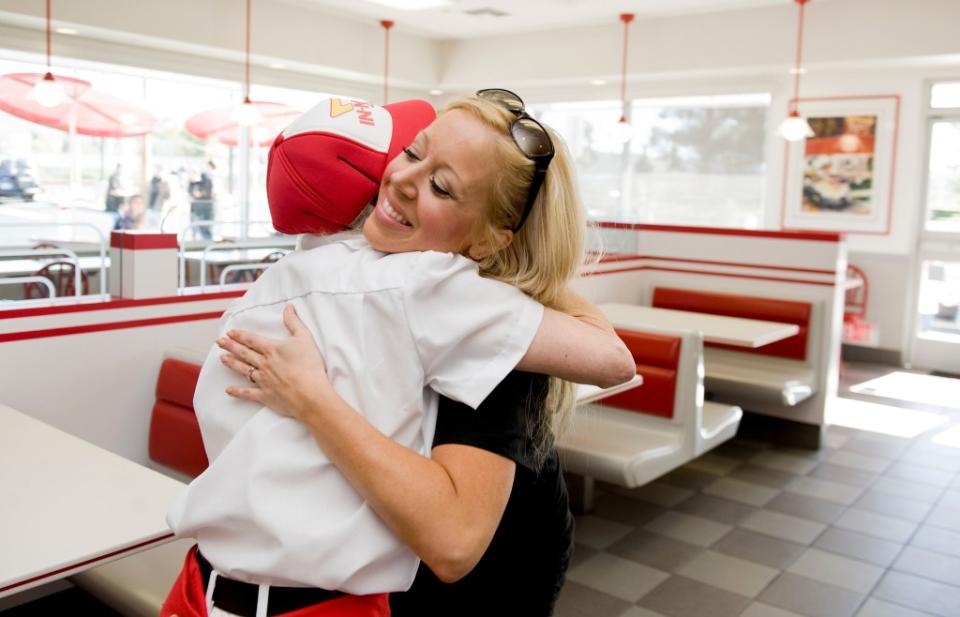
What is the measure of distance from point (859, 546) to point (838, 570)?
1.09 ft

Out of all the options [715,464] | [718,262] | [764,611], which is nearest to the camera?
[764,611]

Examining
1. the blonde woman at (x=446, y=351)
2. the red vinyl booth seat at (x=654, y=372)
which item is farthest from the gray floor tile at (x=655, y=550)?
the blonde woman at (x=446, y=351)

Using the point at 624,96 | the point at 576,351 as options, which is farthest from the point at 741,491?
the point at 624,96

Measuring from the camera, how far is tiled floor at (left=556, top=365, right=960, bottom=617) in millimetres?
3297

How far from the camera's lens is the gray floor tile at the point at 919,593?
10.7ft

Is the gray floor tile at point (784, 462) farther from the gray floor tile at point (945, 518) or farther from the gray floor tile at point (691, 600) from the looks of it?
the gray floor tile at point (691, 600)

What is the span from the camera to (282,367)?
0.96 meters

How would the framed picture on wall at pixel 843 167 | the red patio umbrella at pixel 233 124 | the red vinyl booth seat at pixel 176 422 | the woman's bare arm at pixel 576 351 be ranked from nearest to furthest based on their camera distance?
the woman's bare arm at pixel 576 351 → the red vinyl booth seat at pixel 176 422 → the framed picture on wall at pixel 843 167 → the red patio umbrella at pixel 233 124

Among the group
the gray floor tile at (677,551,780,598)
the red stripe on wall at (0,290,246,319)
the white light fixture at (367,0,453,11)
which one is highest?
the white light fixture at (367,0,453,11)

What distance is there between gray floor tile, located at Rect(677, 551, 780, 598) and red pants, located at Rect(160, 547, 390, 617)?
272 cm

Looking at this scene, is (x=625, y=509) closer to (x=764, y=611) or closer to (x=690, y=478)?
(x=690, y=478)

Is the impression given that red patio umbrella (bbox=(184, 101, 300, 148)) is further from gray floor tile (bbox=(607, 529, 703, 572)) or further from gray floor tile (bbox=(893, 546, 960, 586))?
gray floor tile (bbox=(893, 546, 960, 586))

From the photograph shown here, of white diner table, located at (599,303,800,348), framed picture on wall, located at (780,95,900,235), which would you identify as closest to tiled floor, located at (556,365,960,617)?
white diner table, located at (599,303,800,348)

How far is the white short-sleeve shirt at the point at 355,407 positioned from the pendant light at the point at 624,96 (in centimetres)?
751
